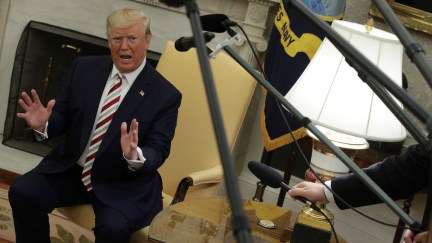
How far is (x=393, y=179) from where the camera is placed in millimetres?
2180

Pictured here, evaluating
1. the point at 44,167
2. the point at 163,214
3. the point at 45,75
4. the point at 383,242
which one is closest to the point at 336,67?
the point at 163,214

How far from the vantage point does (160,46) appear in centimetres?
411

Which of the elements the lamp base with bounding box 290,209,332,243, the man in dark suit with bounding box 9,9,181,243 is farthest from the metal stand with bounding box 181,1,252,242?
the man in dark suit with bounding box 9,9,181,243

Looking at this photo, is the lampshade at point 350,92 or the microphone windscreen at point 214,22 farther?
the lampshade at point 350,92

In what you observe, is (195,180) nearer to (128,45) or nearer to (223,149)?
(128,45)

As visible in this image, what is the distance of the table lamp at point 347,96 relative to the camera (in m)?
2.46

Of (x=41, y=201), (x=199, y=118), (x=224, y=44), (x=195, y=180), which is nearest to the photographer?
(x=224, y=44)

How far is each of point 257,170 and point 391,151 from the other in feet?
5.69

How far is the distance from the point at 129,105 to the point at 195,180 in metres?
0.42

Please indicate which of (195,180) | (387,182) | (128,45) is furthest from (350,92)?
(128,45)

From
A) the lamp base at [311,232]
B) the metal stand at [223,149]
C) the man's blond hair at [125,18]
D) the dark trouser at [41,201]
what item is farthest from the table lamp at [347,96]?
the metal stand at [223,149]

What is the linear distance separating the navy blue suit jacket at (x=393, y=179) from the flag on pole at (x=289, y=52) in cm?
112

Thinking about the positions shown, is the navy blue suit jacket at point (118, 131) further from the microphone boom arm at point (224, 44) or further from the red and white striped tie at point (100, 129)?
the microphone boom arm at point (224, 44)

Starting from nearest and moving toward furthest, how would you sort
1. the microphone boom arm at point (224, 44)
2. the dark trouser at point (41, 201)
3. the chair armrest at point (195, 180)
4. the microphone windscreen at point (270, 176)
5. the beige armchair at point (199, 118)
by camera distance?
1. the microphone boom arm at point (224, 44)
2. the microphone windscreen at point (270, 176)
3. the dark trouser at point (41, 201)
4. the chair armrest at point (195, 180)
5. the beige armchair at point (199, 118)
